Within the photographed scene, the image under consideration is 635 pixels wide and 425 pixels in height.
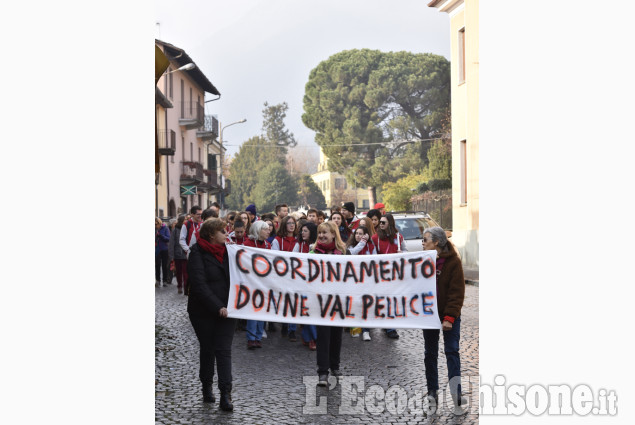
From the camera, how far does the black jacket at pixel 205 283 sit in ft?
24.1

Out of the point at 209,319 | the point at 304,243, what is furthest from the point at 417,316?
the point at 304,243

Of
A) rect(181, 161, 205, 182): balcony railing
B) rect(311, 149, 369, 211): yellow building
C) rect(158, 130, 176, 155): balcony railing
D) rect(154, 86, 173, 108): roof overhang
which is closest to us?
rect(154, 86, 173, 108): roof overhang

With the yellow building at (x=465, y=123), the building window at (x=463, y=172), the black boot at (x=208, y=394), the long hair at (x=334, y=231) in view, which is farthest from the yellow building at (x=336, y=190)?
the black boot at (x=208, y=394)

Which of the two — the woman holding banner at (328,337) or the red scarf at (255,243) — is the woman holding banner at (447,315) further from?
the red scarf at (255,243)

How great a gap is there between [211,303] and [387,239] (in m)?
4.50

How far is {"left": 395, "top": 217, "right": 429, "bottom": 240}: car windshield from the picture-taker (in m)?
19.8

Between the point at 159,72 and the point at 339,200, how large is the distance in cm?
9656

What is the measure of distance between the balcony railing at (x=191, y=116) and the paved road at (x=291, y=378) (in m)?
36.3

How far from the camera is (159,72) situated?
9.11 meters

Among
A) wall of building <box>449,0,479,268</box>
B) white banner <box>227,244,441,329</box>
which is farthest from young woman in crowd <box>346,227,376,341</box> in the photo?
wall of building <box>449,0,479,268</box>

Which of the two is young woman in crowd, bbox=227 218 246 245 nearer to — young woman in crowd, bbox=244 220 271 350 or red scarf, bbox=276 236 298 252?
young woman in crowd, bbox=244 220 271 350

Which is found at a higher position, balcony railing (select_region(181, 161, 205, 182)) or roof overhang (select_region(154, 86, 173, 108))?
roof overhang (select_region(154, 86, 173, 108))

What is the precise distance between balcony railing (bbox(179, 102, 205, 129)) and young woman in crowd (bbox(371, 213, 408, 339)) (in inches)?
1482

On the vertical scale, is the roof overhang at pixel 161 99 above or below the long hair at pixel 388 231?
above
